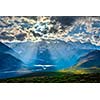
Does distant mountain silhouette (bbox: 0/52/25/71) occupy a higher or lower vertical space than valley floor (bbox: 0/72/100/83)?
higher

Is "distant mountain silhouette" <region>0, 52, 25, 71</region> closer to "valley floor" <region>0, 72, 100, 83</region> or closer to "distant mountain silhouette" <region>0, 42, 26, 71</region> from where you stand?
"distant mountain silhouette" <region>0, 42, 26, 71</region>

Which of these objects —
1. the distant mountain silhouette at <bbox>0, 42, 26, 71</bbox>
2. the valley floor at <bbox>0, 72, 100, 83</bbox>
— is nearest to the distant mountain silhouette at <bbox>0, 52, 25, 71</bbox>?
the distant mountain silhouette at <bbox>0, 42, 26, 71</bbox>

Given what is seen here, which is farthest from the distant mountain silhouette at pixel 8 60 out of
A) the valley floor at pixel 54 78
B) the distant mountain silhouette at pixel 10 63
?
the valley floor at pixel 54 78

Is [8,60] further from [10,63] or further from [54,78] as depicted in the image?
[54,78]

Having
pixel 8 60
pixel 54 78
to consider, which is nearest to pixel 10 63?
pixel 8 60

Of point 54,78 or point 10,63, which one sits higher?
point 10,63
